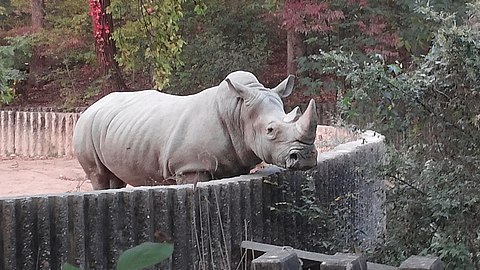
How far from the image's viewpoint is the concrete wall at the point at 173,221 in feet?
11.3

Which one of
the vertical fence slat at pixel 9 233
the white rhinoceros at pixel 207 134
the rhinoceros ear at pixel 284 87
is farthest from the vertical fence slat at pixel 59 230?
the rhinoceros ear at pixel 284 87

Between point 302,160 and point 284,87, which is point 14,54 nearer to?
point 284,87

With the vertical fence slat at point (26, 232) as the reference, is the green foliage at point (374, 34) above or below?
above

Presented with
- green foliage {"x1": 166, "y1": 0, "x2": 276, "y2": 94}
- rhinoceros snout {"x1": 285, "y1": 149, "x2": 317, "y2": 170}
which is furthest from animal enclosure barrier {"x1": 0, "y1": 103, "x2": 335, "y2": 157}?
rhinoceros snout {"x1": 285, "y1": 149, "x2": 317, "y2": 170}

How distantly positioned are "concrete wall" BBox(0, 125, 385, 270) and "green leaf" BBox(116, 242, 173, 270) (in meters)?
2.65

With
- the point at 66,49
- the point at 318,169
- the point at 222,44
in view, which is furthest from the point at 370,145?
the point at 66,49

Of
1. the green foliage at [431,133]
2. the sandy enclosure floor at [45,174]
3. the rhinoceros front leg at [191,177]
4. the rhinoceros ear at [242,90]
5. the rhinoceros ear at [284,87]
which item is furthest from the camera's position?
the sandy enclosure floor at [45,174]

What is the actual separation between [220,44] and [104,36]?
429 centimetres

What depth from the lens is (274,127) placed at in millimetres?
4395

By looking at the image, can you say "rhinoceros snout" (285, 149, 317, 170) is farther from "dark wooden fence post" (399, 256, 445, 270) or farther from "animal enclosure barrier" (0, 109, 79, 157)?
"animal enclosure barrier" (0, 109, 79, 157)

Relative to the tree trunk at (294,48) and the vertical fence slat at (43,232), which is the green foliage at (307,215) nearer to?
the vertical fence slat at (43,232)

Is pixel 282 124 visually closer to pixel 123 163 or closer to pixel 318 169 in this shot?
pixel 318 169

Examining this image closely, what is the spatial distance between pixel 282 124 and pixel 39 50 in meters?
15.9

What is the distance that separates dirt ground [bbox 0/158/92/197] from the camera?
30.8 feet
